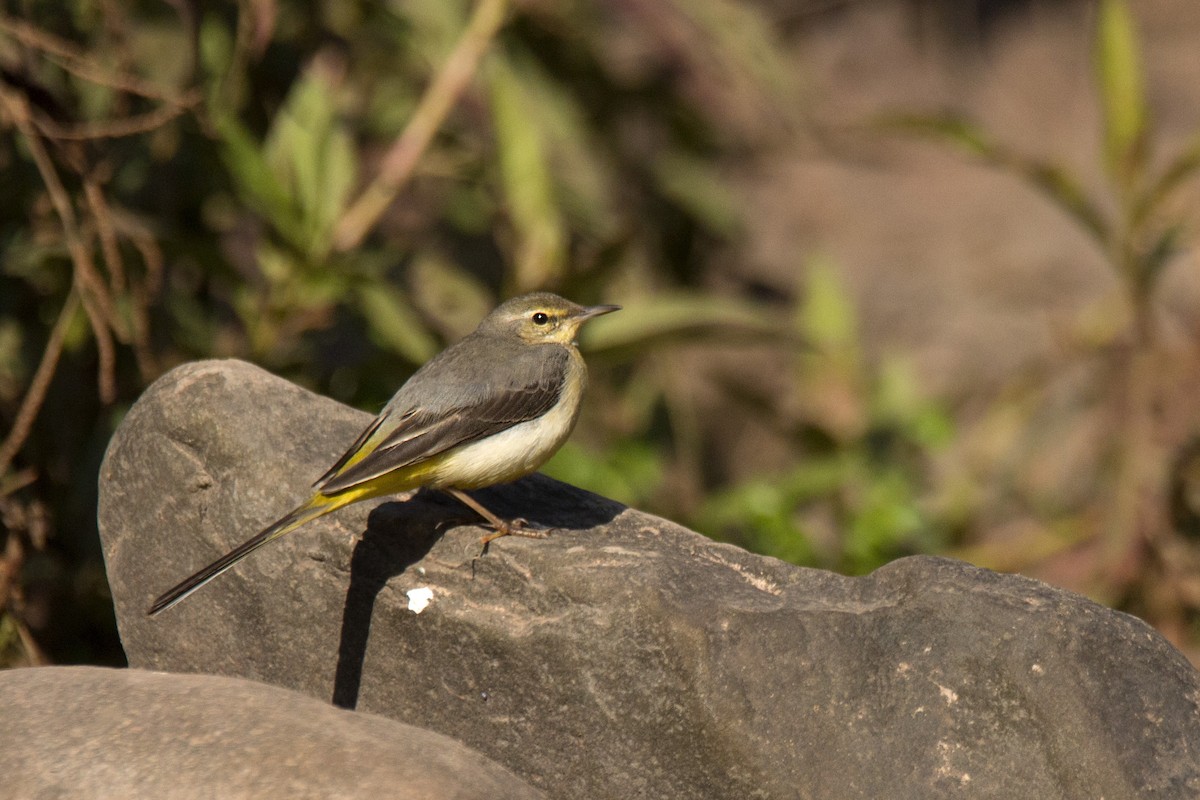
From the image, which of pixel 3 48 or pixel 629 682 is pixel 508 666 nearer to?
pixel 629 682

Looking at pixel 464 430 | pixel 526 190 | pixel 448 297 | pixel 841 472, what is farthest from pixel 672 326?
pixel 464 430

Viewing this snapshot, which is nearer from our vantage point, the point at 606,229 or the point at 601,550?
the point at 601,550

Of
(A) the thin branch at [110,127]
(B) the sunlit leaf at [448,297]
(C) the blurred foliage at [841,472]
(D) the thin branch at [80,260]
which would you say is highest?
(A) the thin branch at [110,127]

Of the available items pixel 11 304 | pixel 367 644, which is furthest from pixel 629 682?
pixel 11 304

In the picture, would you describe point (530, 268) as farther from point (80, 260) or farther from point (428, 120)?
point (80, 260)

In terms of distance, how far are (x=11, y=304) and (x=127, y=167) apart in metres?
0.95

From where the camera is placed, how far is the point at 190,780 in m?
4.25

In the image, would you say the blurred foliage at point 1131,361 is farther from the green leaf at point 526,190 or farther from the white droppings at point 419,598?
the white droppings at point 419,598

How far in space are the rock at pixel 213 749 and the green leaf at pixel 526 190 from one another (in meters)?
4.27

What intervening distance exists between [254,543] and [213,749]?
0.90 metres

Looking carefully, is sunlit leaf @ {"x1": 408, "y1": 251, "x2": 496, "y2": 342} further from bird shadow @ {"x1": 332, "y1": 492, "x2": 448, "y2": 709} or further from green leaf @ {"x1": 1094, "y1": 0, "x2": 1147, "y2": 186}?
A: green leaf @ {"x1": 1094, "y1": 0, "x2": 1147, "y2": 186}

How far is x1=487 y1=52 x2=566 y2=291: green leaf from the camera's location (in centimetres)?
848

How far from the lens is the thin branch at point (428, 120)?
8.27 metres

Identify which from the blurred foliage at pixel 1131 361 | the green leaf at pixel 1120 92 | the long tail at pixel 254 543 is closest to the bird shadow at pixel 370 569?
the long tail at pixel 254 543
